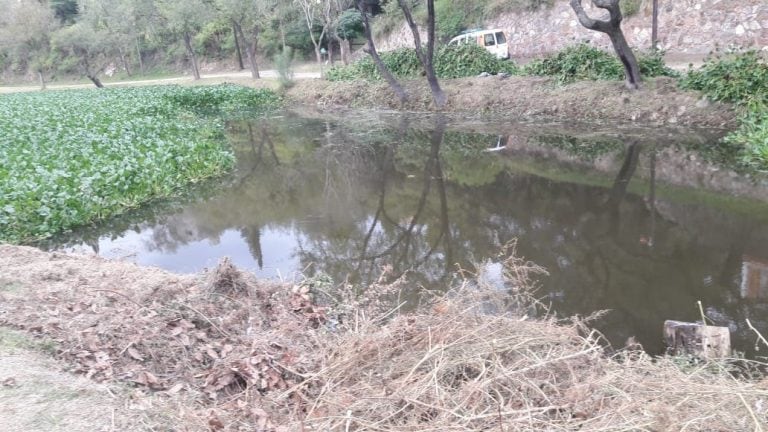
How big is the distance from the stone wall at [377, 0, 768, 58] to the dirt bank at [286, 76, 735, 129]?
325 cm

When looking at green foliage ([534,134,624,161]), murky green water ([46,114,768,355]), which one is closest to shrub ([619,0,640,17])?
murky green water ([46,114,768,355])

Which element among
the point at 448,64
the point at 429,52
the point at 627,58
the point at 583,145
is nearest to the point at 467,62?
the point at 448,64

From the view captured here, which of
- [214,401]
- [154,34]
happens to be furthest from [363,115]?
[154,34]

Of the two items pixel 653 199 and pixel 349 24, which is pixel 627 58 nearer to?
pixel 653 199

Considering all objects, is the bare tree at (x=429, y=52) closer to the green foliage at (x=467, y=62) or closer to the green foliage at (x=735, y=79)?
the green foliage at (x=467, y=62)

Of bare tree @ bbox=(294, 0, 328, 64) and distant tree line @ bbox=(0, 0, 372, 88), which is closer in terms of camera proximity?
bare tree @ bbox=(294, 0, 328, 64)

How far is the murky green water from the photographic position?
6.59 m

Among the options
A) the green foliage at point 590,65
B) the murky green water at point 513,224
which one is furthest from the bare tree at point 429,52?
the murky green water at point 513,224

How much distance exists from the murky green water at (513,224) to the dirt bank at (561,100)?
4.11 feet

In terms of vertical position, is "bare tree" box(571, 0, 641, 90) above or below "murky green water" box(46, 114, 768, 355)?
above

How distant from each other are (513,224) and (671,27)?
1761cm

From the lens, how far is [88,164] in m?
11.2

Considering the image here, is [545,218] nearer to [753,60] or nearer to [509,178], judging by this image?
[509,178]

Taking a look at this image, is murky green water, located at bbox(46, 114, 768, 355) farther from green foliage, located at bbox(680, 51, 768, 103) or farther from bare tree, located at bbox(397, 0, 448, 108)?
bare tree, located at bbox(397, 0, 448, 108)
